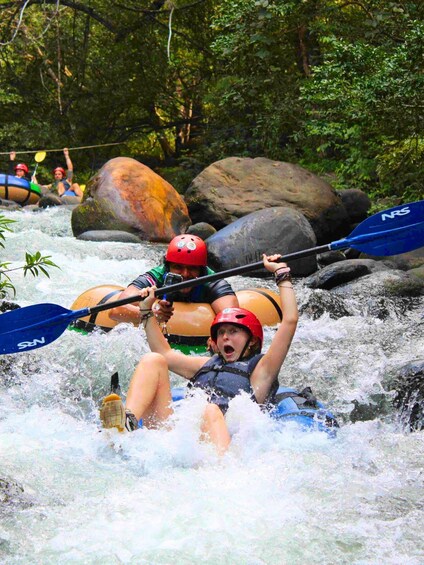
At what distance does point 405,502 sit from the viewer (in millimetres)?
3408

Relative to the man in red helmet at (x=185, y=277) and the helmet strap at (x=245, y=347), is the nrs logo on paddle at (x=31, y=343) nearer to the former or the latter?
the man in red helmet at (x=185, y=277)

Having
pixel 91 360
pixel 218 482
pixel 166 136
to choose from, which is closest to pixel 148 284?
pixel 91 360

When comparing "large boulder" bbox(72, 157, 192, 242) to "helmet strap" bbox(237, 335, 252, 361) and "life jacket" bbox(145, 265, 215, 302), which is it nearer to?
"life jacket" bbox(145, 265, 215, 302)

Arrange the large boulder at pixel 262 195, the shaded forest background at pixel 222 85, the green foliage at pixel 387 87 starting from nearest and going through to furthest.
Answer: the green foliage at pixel 387 87, the shaded forest background at pixel 222 85, the large boulder at pixel 262 195

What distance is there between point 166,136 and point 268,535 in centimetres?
1790

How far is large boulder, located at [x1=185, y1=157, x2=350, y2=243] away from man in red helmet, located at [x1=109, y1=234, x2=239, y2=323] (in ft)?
16.0

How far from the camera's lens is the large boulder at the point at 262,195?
438 inches

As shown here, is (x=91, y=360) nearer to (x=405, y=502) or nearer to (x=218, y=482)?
(x=218, y=482)

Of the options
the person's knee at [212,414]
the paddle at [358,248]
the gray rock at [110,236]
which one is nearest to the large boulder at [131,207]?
the gray rock at [110,236]

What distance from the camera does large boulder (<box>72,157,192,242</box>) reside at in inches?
439

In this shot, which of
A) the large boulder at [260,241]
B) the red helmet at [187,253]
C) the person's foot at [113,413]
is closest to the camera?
the person's foot at [113,413]

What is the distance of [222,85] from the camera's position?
14125 millimetres

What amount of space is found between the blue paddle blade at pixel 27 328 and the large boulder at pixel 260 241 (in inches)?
178

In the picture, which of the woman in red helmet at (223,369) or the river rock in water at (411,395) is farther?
the river rock in water at (411,395)
